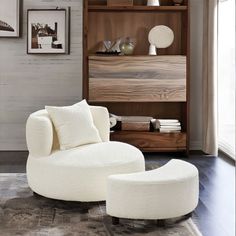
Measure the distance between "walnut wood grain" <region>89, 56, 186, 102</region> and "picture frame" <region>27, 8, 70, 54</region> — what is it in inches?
21.6

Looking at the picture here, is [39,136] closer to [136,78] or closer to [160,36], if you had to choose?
[136,78]

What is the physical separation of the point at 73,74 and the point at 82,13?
Result: 0.72 metres

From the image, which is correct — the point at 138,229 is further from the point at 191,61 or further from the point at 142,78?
the point at 191,61

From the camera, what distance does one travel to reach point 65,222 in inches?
141

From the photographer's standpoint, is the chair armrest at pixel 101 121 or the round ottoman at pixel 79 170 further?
the chair armrest at pixel 101 121

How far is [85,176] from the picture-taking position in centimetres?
384

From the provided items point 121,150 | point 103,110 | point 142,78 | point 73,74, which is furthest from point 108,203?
point 73,74

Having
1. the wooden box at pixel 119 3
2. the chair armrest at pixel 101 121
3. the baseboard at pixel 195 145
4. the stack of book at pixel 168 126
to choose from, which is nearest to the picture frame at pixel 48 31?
the wooden box at pixel 119 3

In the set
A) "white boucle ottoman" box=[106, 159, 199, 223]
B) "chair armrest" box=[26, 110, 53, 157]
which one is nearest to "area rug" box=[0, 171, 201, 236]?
"white boucle ottoman" box=[106, 159, 199, 223]

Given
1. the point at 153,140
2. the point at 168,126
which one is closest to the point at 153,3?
the point at 168,126

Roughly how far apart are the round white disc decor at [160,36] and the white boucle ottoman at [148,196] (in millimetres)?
2971

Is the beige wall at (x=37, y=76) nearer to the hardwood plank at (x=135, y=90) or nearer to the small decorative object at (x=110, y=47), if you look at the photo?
the small decorative object at (x=110, y=47)

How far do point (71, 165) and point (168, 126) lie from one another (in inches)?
94.0

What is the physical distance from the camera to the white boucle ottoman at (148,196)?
3391mm
